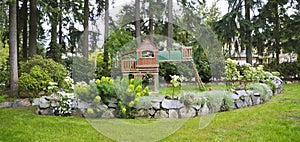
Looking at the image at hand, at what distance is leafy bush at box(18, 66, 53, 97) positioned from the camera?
21.6 feet

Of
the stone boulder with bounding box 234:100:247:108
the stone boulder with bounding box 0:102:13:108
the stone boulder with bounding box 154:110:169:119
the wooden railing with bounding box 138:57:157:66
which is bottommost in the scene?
the stone boulder with bounding box 0:102:13:108

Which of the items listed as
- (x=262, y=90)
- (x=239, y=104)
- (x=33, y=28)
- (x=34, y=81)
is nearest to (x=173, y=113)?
(x=239, y=104)

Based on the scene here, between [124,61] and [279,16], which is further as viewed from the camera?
[279,16]

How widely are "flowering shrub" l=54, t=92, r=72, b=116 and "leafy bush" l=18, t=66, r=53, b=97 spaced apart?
2.07 metres

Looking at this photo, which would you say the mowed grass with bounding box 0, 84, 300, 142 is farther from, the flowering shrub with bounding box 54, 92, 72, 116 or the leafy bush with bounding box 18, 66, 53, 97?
the leafy bush with bounding box 18, 66, 53, 97

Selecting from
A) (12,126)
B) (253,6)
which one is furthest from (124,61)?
(253,6)

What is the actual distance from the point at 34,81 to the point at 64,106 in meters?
2.25

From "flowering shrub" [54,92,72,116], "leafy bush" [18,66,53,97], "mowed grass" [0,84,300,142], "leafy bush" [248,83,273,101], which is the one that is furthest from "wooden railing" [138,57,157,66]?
"mowed grass" [0,84,300,142]

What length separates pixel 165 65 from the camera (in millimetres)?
10336

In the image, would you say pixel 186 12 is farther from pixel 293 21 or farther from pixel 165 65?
pixel 293 21

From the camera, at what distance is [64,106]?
4781 millimetres

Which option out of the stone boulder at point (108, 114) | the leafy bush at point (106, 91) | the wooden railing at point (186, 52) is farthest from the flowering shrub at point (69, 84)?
the wooden railing at point (186, 52)

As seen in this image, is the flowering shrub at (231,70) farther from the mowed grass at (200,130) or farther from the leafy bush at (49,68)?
the leafy bush at (49,68)

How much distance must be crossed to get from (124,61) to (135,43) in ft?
2.21
